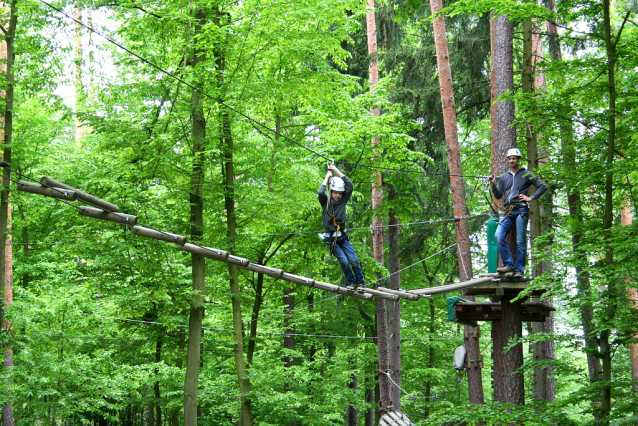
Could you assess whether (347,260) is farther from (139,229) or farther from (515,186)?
(139,229)

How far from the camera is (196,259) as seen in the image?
35.2ft

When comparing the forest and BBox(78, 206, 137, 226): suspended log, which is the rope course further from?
the forest

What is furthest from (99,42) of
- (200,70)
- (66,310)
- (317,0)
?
(66,310)

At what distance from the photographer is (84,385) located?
37.0 feet

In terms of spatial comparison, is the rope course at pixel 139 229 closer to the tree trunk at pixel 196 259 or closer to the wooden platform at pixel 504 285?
the wooden platform at pixel 504 285

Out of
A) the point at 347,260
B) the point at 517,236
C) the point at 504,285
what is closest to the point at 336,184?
the point at 347,260

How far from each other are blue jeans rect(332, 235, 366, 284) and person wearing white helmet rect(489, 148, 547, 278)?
70.0 inches

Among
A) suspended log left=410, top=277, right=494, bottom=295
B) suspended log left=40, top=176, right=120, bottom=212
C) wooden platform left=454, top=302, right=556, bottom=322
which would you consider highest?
suspended log left=40, top=176, right=120, bottom=212

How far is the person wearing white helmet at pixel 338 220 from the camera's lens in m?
7.39

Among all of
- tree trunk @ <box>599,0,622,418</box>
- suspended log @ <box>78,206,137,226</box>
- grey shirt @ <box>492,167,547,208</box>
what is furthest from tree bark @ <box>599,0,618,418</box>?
suspended log @ <box>78,206,137,226</box>

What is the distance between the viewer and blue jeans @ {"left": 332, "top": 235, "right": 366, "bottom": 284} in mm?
7789

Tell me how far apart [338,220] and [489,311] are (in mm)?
2581

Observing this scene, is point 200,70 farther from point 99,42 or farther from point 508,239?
point 508,239

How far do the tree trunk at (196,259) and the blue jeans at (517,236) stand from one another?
16.5 feet
